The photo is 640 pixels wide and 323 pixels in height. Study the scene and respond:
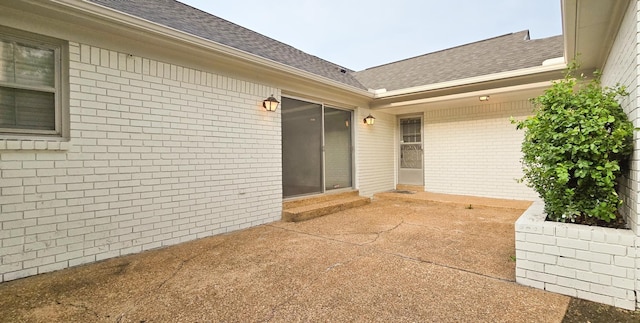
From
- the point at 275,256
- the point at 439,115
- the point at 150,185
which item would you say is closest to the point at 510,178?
the point at 439,115

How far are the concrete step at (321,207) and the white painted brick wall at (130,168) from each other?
0.58 metres

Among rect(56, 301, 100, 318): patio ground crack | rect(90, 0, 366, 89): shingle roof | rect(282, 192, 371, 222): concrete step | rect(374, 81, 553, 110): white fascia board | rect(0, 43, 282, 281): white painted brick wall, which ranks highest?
rect(90, 0, 366, 89): shingle roof

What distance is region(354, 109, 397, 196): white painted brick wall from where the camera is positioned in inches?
249

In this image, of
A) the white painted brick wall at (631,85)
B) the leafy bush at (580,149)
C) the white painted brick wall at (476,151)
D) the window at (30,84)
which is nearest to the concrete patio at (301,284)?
the leafy bush at (580,149)

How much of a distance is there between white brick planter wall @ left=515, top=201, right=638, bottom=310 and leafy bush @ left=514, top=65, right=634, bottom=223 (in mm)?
247

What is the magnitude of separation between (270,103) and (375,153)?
129 inches

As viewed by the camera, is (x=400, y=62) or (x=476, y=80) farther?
(x=400, y=62)

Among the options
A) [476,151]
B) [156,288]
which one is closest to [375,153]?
[476,151]

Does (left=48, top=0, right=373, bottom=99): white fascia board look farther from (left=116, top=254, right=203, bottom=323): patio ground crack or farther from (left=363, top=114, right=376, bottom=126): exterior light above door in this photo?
(left=116, top=254, right=203, bottom=323): patio ground crack

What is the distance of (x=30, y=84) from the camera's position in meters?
2.56

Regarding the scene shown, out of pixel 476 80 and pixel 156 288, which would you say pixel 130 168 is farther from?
pixel 476 80

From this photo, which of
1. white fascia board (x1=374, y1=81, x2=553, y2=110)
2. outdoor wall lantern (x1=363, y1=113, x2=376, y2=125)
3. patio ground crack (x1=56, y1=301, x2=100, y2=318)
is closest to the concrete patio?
patio ground crack (x1=56, y1=301, x2=100, y2=318)

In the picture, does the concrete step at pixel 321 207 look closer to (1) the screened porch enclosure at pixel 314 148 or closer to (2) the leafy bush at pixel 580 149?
(1) the screened porch enclosure at pixel 314 148

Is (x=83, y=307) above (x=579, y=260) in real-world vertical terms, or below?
below
